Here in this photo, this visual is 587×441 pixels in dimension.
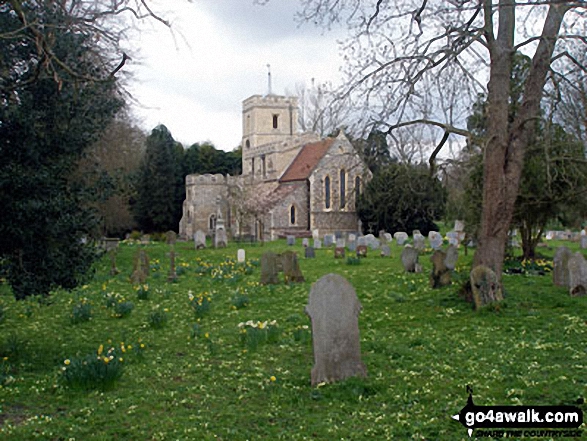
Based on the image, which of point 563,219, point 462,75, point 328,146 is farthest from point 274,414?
point 328,146

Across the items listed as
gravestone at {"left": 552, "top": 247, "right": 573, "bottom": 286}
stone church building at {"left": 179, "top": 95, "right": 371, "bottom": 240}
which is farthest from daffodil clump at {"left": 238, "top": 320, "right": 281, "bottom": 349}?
stone church building at {"left": 179, "top": 95, "right": 371, "bottom": 240}

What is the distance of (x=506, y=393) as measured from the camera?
17.6 feet

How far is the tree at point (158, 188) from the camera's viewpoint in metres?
50.0

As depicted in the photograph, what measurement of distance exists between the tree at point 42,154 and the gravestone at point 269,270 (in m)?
7.40

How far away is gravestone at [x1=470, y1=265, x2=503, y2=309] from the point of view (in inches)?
381

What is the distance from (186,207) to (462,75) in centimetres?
4277

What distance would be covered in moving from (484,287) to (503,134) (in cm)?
249

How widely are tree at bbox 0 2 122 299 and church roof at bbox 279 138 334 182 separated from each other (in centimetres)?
3642

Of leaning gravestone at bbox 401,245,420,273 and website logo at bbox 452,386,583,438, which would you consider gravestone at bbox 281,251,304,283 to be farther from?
website logo at bbox 452,386,583,438

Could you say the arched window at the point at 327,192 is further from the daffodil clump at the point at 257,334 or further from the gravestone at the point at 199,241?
the daffodil clump at the point at 257,334

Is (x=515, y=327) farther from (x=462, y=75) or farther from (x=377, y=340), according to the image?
(x=462, y=75)

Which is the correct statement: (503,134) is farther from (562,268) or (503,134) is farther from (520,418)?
(520,418)

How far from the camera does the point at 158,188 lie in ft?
165

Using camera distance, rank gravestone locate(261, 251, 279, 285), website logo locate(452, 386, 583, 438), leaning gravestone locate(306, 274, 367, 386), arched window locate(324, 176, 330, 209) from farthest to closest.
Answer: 1. arched window locate(324, 176, 330, 209)
2. gravestone locate(261, 251, 279, 285)
3. leaning gravestone locate(306, 274, 367, 386)
4. website logo locate(452, 386, 583, 438)
